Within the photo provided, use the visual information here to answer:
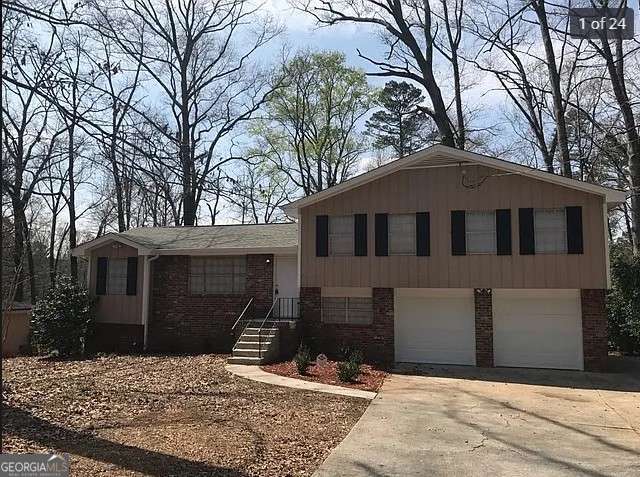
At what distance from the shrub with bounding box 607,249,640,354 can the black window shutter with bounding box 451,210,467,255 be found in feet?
16.1

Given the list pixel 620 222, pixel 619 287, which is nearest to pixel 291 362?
pixel 619 287

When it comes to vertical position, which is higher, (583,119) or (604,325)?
(583,119)

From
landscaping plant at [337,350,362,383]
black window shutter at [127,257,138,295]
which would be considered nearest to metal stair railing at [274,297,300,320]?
landscaping plant at [337,350,362,383]

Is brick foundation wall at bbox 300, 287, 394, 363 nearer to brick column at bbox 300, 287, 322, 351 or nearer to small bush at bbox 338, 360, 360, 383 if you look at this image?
brick column at bbox 300, 287, 322, 351

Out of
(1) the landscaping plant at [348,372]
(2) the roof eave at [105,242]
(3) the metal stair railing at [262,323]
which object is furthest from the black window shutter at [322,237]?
(2) the roof eave at [105,242]

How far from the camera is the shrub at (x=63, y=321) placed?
15.2m

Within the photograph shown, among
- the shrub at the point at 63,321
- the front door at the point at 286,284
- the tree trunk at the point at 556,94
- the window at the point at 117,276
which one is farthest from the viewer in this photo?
the tree trunk at the point at 556,94

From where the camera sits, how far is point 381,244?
46.9 feet

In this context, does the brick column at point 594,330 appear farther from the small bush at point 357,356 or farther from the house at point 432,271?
the small bush at point 357,356

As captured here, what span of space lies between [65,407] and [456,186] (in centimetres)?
1032

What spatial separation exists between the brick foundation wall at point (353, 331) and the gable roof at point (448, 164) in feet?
8.94

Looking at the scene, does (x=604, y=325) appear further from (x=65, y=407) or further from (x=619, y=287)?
(x=65, y=407)

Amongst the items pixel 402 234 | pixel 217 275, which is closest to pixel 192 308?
pixel 217 275

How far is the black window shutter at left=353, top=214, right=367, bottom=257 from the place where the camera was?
47.4ft
